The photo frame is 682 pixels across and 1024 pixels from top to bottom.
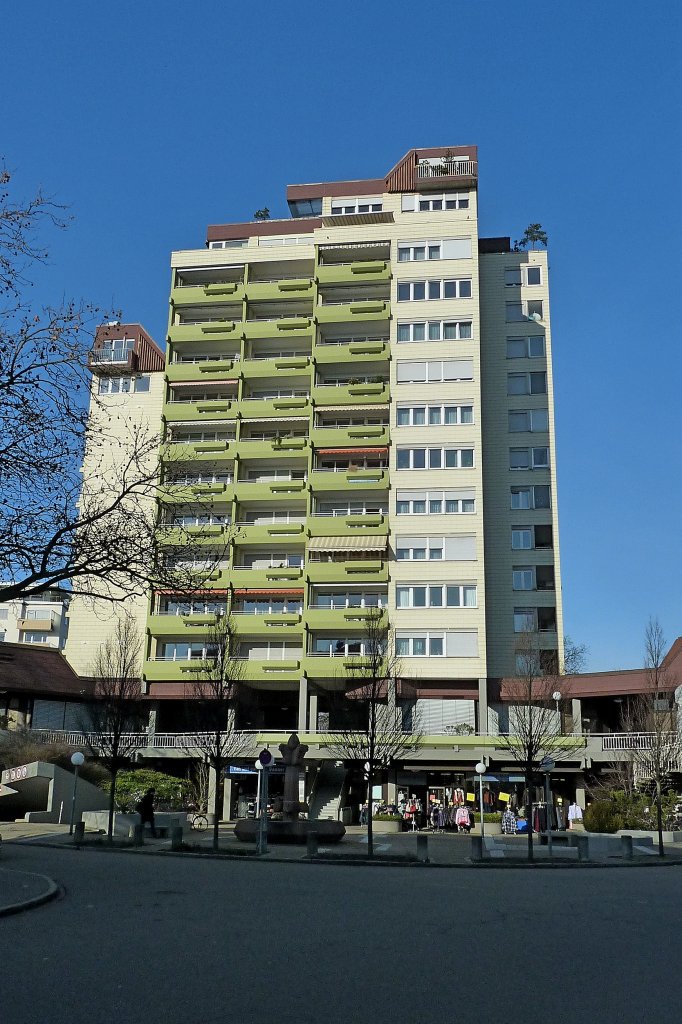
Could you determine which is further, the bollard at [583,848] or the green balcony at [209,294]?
the green balcony at [209,294]

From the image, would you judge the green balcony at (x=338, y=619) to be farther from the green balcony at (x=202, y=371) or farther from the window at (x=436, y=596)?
the green balcony at (x=202, y=371)

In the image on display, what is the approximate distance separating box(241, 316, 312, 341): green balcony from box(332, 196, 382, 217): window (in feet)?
27.8

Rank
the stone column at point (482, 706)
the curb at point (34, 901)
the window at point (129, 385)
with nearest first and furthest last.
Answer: the curb at point (34, 901), the stone column at point (482, 706), the window at point (129, 385)

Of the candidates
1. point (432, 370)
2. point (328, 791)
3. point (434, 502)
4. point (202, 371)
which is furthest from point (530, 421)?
point (328, 791)

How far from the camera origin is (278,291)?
67.8 metres

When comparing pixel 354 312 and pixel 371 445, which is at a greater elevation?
pixel 354 312

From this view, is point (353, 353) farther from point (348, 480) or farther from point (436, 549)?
point (436, 549)

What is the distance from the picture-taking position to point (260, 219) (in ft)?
249

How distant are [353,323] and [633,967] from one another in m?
58.8

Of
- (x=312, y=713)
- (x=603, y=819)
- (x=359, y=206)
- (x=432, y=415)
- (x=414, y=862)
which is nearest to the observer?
(x=414, y=862)

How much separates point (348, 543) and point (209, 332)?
17.6 metres

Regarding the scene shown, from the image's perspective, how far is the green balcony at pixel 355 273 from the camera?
66125mm

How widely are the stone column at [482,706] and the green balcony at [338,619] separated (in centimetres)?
625

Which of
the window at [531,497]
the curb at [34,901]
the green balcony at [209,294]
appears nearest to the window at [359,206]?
the green balcony at [209,294]
